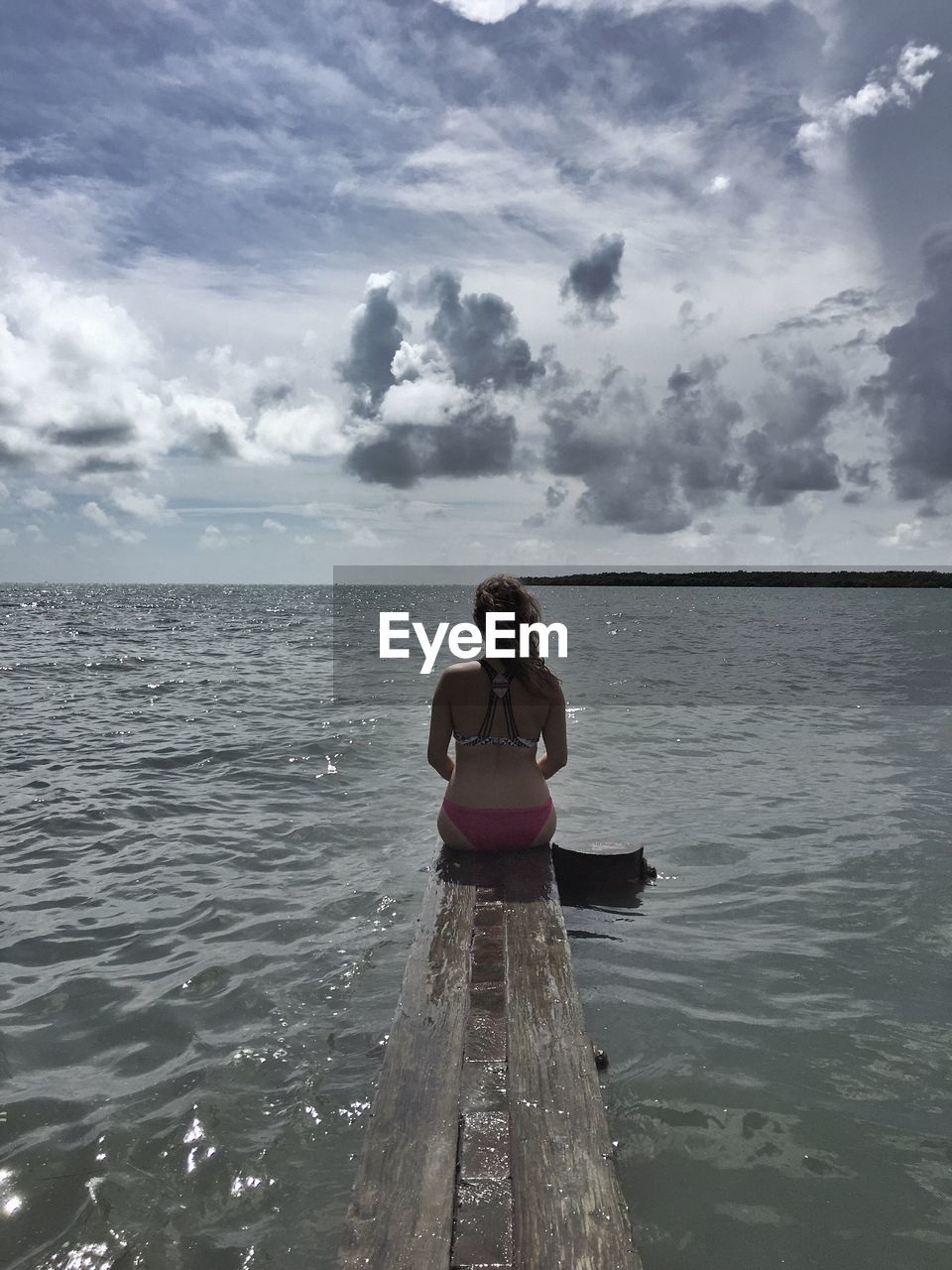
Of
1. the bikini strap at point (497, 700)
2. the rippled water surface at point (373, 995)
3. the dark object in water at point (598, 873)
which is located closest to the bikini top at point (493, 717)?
the bikini strap at point (497, 700)

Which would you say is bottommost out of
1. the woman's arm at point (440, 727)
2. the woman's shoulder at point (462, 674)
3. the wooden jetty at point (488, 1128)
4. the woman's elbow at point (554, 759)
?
the wooden jetty at point (488, 1128)

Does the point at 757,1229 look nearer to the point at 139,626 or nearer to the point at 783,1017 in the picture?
the point at 783,1017

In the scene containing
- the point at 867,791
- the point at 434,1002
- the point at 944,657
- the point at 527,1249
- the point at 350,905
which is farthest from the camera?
the point at 944,657

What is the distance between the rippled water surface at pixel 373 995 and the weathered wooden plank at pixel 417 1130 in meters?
0.74

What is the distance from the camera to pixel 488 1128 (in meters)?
3.19

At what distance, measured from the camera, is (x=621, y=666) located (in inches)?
1222

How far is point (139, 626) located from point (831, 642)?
4142cm

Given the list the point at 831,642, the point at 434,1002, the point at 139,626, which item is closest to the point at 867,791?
the point at 434,1002

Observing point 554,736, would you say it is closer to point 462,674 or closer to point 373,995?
point 462,674

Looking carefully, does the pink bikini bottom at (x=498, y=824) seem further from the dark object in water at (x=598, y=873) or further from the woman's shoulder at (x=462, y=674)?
the dark object in water at (x=598, y=873)

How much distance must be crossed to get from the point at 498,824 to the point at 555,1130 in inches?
125

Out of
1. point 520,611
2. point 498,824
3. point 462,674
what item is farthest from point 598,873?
point 520,611

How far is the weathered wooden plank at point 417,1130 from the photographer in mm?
2586

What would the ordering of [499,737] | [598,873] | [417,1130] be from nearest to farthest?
[417,1130] < [499,737] < [598,873]
